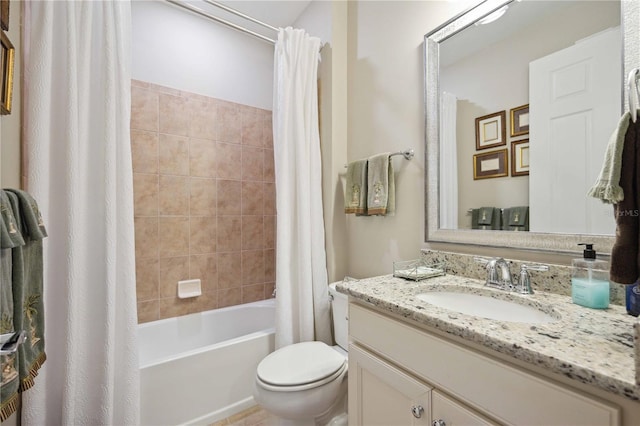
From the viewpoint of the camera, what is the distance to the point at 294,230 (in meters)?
1.77

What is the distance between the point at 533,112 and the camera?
101cm

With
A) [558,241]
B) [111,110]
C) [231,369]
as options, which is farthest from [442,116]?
[231,369]

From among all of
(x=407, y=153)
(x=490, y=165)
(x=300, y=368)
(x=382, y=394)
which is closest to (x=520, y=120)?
(x=490, y=165)

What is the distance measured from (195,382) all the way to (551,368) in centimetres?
158

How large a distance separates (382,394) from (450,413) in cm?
24

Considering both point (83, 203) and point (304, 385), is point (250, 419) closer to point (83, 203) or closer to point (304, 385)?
point (304, 385)

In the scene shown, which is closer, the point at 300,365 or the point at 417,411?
the point at 417,411

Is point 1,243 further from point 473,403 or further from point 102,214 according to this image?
point 473,403

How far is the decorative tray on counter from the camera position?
1.13m

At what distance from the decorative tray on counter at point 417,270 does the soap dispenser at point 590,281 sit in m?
0.44

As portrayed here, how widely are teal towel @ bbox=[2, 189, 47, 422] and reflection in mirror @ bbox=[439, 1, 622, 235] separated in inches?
61.1

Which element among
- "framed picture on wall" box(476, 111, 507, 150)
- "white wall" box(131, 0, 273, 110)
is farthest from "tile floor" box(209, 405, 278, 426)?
"white wall" box(131, 0, 273, 110)

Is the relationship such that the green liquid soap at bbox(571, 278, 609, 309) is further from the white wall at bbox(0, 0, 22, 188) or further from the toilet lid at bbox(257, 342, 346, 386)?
the white wall at bbox(0, 0, 22, 188)

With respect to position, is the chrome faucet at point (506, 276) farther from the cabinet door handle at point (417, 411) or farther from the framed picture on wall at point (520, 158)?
the cabinet door handle at point (417, 411)
